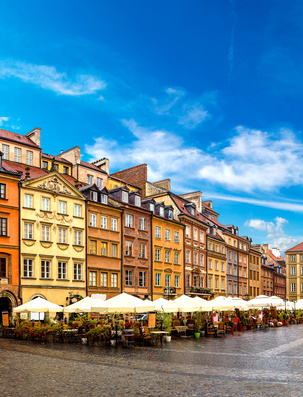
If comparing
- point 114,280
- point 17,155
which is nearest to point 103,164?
point 17,155

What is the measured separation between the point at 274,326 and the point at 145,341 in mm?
23365

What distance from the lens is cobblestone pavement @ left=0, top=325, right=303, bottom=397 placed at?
1257cm

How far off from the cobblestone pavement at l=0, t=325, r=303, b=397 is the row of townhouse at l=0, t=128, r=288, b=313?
14.7m

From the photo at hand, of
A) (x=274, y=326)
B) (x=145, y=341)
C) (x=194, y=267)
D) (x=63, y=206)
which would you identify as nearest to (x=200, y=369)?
(x=145, y=341)

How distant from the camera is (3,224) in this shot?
37.1 metres

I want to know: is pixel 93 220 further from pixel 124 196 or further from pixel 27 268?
pixel 27 268

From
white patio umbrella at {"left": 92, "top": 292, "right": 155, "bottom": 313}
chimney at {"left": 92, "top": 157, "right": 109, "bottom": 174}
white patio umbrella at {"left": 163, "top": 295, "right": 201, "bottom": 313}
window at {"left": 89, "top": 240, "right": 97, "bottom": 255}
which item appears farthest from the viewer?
chimney at {"left": 92, "top": 157, "right": 109, "bottom": 174}

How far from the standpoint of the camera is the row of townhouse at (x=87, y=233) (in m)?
38.0

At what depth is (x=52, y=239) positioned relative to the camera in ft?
133

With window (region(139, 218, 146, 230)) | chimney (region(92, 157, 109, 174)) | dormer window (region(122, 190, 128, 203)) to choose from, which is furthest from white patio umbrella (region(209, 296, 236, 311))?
chimney (region(92, 157, 109, 174))

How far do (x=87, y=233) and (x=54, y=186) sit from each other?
5.26 metres

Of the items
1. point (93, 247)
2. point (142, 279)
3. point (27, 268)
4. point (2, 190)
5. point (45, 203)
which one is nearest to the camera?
point (2, 190)

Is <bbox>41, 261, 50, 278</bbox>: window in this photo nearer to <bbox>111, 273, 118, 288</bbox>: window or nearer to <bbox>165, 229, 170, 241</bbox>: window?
<bbox>111, 273, 118, 288</bbox>: window

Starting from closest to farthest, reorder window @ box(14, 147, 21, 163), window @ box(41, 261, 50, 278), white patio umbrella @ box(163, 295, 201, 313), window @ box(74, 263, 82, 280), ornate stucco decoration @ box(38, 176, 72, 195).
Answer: white patio umbrella @ box(163, 295, 201, 313)
window @ box(41, 261, 50, 278)
ornate stucco decoration @ box(38, 176, 72, 195)
window @ box(74, 263, 82, 280)
window @ box(14, 147, 21, 163)
